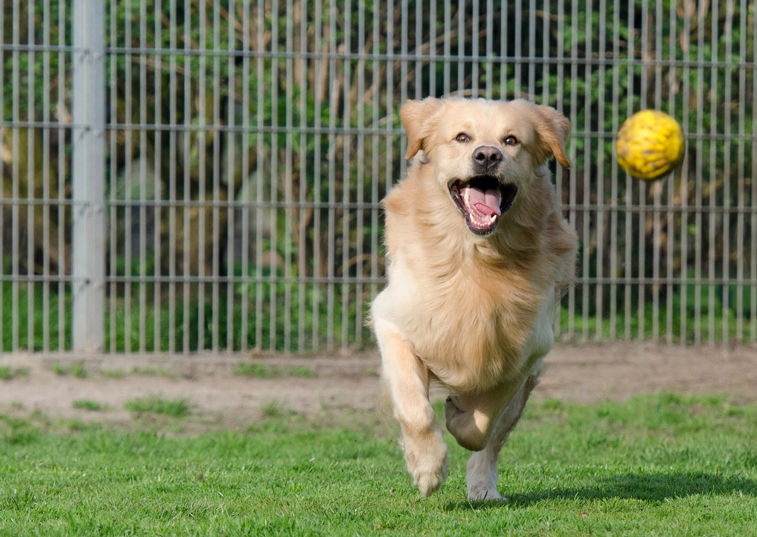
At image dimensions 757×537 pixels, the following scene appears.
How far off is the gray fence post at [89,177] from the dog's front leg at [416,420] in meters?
5.02

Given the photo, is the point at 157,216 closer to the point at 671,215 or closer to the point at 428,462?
the point at 671,215

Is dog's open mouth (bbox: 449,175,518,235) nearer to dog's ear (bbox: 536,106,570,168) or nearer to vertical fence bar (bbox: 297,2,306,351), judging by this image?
dog's ear (bbox: 536,106,570,168)

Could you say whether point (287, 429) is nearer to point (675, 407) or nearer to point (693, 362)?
point (675, 407)

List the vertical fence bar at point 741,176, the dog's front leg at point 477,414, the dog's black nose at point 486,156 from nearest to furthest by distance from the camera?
the dog's black nose at point 486,156 → the dog's front leg at point 477,414 → the vertical fence bar at point 741,176

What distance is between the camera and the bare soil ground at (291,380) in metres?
7.37

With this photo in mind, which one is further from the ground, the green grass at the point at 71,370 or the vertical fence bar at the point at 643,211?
the vertical fence bar at the point at 643,211

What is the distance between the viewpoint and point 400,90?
903 centimetres

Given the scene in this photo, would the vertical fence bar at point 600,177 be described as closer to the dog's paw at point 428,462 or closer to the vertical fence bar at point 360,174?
the vertical fence bar at point 360,174

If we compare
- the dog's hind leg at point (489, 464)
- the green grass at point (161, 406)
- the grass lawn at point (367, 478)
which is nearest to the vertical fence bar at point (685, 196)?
the grass lawn at point (367, 478)

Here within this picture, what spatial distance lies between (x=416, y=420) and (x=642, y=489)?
1.39m

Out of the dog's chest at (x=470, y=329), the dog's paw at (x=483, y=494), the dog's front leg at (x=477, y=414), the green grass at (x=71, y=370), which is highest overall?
the dog's chest at (x=470, y=329)

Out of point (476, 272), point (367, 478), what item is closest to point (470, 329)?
point (476, 272)

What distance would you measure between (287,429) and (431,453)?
10.2 feet

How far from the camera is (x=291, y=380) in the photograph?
26.7 ft
